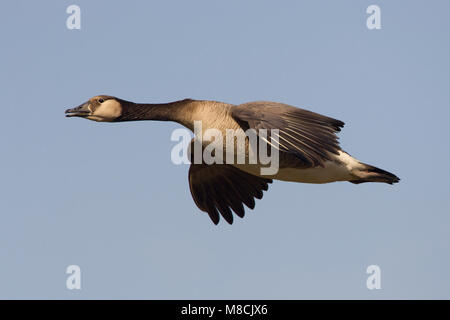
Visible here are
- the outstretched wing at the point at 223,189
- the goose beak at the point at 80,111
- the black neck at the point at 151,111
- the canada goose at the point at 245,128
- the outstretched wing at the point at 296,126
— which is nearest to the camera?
the outstretched wing at the point at 296,126

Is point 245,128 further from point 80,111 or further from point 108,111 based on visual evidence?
point 80,111

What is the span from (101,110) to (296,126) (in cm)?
373

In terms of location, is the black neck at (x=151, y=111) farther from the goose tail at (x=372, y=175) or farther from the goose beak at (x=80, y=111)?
the goose tail at (x=372, y=175)

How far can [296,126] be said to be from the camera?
544 inches

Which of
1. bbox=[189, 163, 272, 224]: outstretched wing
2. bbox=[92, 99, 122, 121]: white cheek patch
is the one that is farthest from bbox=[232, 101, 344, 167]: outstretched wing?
bbox=[189, 163, 272, 224]: outstretched wing

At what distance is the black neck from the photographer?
49.9 ft

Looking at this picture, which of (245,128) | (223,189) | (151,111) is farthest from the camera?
(223,189)

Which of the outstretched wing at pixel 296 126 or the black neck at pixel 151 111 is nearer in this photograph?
the outstretched wing at pixel 296 126

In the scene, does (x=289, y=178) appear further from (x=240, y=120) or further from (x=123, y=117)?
(x=123, y=117)

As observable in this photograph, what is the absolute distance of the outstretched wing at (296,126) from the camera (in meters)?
13.3

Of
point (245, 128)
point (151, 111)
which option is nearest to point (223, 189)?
point (151, 111)

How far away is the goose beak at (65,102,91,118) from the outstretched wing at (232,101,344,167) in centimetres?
290

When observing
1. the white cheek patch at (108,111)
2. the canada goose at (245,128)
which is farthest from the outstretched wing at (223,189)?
the white cheek patch at (108,111)

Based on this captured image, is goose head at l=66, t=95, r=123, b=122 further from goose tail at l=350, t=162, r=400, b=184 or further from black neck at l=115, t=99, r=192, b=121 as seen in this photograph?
goose tail at l=350, t=162, r=400, b=184
